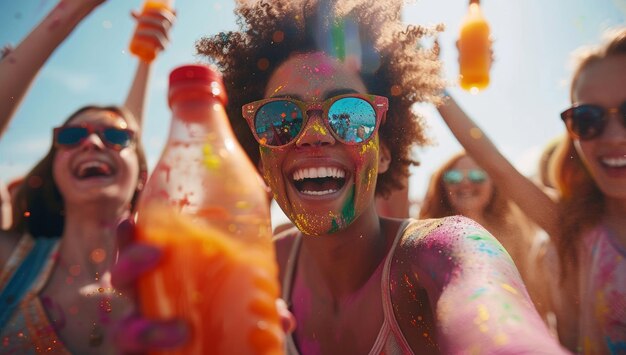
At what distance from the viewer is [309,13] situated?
2162 mm

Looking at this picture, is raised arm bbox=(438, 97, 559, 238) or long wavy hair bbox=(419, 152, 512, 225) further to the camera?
long wavy hair bbox=(419, 152, 512, 225)

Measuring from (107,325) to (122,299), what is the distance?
0.62 feet

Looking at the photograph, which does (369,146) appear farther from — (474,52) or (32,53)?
Answer: (32,53)

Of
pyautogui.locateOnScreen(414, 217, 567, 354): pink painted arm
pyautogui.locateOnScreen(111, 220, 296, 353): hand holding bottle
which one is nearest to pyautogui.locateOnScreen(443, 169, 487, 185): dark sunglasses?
pyautogui.locateOnScreen(414, 217, 567, 354): pink painted arm

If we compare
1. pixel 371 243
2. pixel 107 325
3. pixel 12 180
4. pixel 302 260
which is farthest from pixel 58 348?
pixel 12 180

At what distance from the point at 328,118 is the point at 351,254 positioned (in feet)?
2.12

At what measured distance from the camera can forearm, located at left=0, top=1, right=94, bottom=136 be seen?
2.40m

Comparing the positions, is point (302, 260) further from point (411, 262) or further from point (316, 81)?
point (316, 81)

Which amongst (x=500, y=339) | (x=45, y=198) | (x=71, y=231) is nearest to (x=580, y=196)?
(x=500, y=339)

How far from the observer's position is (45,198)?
2.94 m

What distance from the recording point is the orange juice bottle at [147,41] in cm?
203

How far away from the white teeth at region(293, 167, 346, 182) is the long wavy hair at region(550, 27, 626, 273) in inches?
62.4

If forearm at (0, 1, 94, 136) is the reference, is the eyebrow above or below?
below

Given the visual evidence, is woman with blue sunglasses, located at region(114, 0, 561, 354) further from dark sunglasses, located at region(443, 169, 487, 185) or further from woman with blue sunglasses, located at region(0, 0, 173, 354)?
dark sunglasses, located at region(443, 169, 487, 185)
